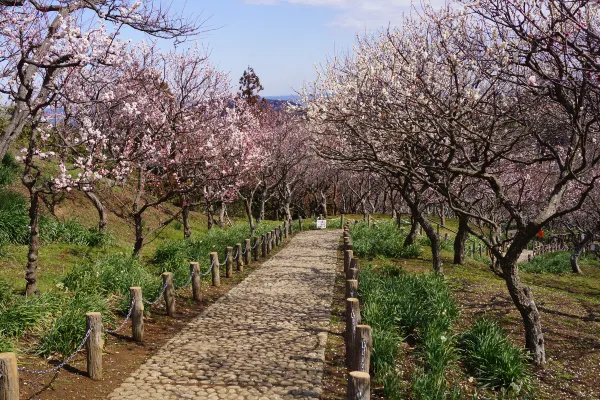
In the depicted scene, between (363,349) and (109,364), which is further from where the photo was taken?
(109,364)

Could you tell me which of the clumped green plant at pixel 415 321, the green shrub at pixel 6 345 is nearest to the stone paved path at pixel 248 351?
the clumped green plant at pixel 415 321

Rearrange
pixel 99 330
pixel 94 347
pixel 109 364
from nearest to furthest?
1. pixel 94 347
2. pixel 99 330
3. pixel 109 364

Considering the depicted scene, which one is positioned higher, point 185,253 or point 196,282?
point 185,253

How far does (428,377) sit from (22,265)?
9.84 metres

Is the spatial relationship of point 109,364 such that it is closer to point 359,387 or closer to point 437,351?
point 359,387

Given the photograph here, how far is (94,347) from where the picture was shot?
254 inches

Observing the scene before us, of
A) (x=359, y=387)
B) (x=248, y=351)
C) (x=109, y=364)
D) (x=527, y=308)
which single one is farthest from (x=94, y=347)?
(x=527, y=308)

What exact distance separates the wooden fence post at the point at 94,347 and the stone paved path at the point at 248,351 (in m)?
0.43

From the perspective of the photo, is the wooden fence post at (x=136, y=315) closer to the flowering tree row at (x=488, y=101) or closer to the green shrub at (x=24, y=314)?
the green shrub at (x=24, y=314)

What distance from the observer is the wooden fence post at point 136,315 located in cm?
806

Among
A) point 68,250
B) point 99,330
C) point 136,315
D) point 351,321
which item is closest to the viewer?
point 99,330

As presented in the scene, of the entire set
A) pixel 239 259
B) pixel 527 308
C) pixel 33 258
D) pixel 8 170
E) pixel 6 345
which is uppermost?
pixel 8 170

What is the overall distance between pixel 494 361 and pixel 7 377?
6.07m

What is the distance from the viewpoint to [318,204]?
142 feet
